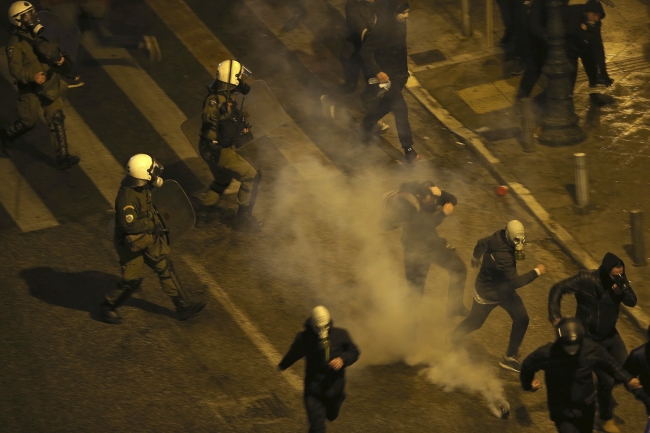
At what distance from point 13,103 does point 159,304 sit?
453cm

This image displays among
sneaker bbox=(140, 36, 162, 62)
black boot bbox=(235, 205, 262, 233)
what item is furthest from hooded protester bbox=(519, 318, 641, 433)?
sneaker bbox=(140, 36, 162, 62)

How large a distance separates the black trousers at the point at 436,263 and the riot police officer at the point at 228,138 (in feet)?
7.43

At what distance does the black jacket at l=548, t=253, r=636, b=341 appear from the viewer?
8602mm

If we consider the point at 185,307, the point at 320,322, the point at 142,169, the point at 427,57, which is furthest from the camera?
the point at 427,57

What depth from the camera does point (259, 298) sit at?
10.2 metres

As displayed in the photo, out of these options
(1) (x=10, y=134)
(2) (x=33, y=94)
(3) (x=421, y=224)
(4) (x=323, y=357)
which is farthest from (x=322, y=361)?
(1) (x=10, y=134)

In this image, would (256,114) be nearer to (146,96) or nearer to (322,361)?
(146,96)

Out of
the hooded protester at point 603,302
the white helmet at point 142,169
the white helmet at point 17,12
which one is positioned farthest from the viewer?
the white helmet at point 17,12

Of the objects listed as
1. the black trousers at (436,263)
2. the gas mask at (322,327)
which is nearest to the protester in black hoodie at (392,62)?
the black trousers at (436,263)

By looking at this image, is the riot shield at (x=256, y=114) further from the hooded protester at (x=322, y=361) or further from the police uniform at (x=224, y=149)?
the hooded protester at (x=322, y=361)

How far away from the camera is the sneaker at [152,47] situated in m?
13.8

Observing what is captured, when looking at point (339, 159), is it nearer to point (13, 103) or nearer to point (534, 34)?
point (534, 34)

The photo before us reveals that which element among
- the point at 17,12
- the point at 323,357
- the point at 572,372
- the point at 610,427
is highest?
the point at 17,12

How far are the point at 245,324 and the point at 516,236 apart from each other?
2.80 meters
